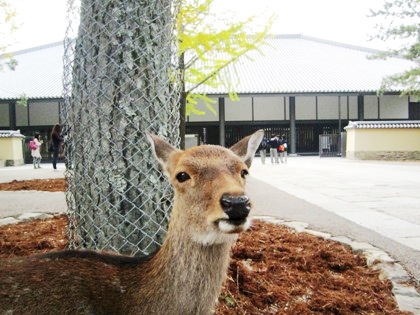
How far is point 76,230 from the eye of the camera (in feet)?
10.7

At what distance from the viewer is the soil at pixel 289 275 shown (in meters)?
2.59

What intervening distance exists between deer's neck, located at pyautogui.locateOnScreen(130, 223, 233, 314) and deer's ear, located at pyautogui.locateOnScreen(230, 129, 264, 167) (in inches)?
22.9

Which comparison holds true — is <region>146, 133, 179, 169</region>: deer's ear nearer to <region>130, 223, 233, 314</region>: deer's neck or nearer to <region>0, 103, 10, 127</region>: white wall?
<region>130, 223, 233, 314</region>: deer's neck

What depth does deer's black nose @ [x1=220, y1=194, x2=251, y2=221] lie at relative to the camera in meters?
1.71

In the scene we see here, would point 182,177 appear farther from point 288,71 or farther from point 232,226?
point 288,71

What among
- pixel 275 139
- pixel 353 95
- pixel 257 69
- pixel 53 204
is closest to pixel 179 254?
pixel 53 204

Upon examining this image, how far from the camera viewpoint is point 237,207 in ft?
5.61

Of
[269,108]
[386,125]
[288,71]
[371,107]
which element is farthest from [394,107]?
[269,108]

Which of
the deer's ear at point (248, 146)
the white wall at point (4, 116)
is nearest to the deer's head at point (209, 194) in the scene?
the deer's ear at point (248, 146)

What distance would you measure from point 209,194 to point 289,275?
1412 mm

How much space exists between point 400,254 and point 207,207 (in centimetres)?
241

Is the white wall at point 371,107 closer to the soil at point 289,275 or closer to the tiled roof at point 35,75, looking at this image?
the tiled roof at point 35,75

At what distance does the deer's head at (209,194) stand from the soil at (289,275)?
32.1 inches

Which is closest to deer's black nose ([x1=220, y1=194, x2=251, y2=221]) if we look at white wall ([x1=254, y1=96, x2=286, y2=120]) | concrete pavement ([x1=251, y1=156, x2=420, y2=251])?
concrete pavement ([x1=251, y1=156, x2=420, y2=251])
